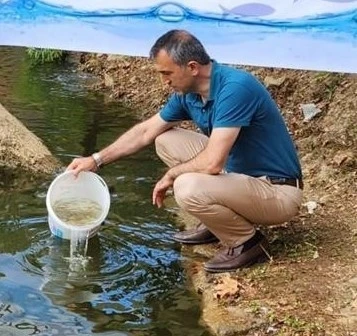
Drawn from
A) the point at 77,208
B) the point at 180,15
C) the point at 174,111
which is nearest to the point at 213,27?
the point at 180,15

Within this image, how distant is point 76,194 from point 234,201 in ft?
3.49

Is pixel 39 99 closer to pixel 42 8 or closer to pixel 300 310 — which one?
pixel 42 8

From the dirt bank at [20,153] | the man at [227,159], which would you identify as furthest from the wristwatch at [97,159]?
the dirt bank at [20,153]

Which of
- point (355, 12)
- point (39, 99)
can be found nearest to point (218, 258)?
point (355, 12)

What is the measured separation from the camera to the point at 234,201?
4332 mm

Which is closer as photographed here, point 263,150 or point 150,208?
point 263,150

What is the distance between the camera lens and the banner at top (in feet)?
16.7

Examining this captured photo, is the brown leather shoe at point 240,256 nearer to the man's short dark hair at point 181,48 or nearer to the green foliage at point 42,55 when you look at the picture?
the man's short dark hair at point 181,48

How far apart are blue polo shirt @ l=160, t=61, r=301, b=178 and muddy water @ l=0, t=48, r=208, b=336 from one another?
0.77 metres

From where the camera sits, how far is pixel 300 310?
3.97 m

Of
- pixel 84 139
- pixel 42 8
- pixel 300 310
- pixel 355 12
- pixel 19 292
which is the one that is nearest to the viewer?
pixel 300 310

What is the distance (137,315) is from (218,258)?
646 millimetres

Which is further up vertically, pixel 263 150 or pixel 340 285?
pixel 263 150

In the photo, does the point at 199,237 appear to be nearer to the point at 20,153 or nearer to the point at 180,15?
the point at 180,15
